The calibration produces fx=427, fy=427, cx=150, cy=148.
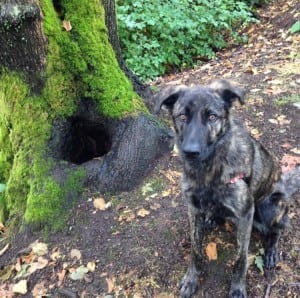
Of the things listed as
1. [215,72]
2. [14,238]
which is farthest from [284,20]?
[14,238]

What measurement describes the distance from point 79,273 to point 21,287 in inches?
22.8

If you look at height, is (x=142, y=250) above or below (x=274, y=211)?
below

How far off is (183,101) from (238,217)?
41.8 inches

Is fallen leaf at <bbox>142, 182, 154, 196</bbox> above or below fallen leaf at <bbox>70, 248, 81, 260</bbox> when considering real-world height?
above

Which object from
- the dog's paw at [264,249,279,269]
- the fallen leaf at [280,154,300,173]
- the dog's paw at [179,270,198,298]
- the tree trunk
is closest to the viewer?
the dog's paw at [179,270,198,298]

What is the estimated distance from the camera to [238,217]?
11.6 feet

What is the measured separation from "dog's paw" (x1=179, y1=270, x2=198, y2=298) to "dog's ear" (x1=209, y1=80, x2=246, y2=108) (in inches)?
61.2

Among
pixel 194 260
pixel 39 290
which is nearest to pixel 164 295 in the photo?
pixel 194 260

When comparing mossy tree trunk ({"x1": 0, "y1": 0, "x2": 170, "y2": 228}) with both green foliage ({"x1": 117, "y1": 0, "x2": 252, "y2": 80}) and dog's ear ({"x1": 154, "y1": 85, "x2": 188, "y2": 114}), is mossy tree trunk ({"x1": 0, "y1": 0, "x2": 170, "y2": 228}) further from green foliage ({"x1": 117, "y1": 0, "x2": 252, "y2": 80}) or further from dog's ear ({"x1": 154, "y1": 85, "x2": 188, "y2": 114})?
green foliage ({"x1": 117, "y1": 0, "x2": 252, "y2": 80})

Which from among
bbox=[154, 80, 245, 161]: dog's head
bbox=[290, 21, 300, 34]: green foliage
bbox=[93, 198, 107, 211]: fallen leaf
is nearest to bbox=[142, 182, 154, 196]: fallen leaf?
bbox=[93, 198, 107, 211]: fallen leaf

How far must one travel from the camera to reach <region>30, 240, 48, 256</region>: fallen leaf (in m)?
4.41

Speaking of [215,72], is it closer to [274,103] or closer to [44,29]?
[274,103]

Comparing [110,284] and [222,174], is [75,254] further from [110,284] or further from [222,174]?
[222,174]

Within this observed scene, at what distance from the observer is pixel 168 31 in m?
9.69
